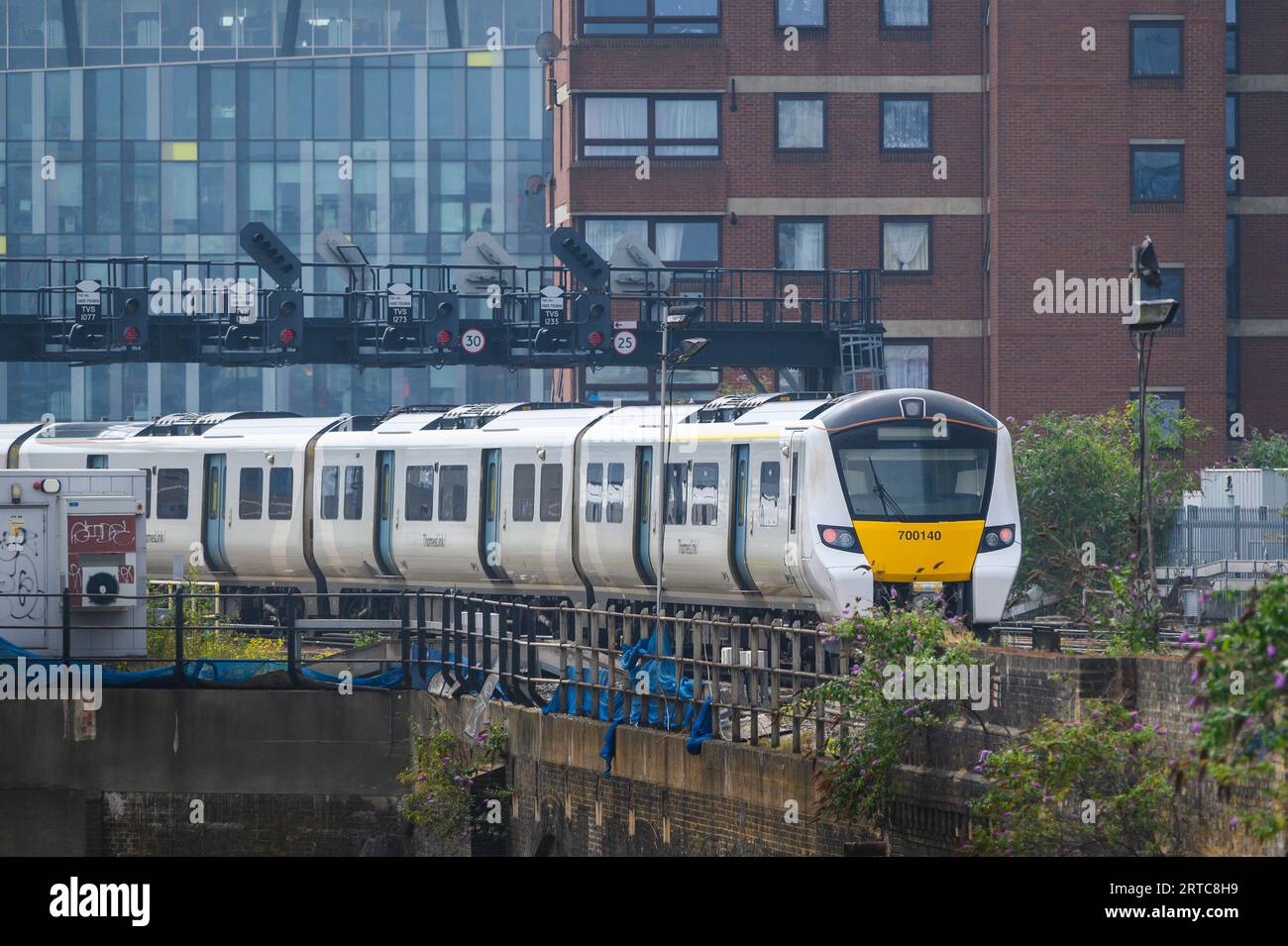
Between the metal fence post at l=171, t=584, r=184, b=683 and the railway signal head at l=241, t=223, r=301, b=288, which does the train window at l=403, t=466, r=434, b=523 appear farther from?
the metal fence post at l=171, t=584, r=184, b=683

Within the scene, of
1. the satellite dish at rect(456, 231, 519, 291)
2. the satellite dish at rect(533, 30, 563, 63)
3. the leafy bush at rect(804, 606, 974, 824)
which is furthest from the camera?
the satellite dish at rect(533, 30, 563, 63)

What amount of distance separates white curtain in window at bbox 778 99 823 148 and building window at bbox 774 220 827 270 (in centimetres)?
170

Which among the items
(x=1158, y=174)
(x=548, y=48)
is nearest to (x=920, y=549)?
(x=1158, y=174)

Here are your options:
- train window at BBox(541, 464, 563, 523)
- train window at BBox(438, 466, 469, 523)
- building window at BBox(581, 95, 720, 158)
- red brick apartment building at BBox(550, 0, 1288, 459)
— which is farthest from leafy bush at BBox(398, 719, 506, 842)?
building window at BBox(581, 95, 720, 158)

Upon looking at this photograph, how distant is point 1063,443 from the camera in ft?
123

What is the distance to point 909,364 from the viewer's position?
47906 mm

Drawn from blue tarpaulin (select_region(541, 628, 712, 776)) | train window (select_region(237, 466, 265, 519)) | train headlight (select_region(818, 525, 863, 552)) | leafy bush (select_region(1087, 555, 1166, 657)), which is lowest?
blue tarpaulin (select_region(541, 628, 712, 776))

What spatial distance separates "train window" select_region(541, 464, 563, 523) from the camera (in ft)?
91.7

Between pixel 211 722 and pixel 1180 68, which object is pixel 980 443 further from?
pixel 1180 68

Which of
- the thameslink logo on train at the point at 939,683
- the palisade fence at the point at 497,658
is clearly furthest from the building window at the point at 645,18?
the thameslink logo on train at the point at 939,683

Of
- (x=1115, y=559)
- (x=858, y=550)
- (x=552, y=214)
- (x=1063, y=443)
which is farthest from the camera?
(x=552, y=214)

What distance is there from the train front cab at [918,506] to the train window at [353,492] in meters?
10.5
